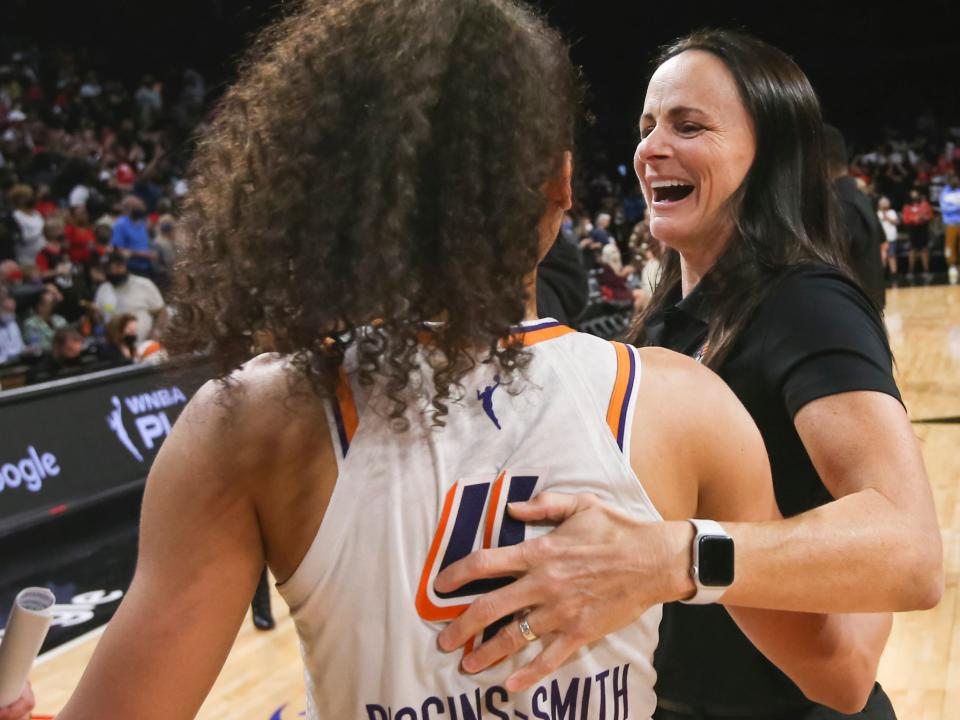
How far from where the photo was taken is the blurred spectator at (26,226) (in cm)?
887

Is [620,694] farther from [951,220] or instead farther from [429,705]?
[951,220]

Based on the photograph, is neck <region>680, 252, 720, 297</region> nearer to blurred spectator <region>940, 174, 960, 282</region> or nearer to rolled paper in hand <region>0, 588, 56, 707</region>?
rolled paper in hand <region>0, 588, 56, 707</region>

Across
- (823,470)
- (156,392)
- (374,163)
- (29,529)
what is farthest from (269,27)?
(156,392)

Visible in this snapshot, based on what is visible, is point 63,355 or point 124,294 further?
point 124,294

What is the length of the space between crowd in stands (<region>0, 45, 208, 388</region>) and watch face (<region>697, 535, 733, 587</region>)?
4.85 m

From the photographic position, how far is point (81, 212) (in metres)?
9.33

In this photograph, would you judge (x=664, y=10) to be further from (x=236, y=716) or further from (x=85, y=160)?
(x=236, y=716)

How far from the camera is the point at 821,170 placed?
166cm

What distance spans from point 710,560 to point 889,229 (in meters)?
15.9

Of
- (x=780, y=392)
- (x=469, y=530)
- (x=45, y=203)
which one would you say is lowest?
(x=45, y=203)

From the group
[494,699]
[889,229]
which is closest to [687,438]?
[494,699]

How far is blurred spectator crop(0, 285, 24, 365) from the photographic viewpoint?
7.36 metres

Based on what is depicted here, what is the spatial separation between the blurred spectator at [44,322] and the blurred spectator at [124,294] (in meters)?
0.32

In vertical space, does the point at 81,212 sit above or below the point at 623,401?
below
